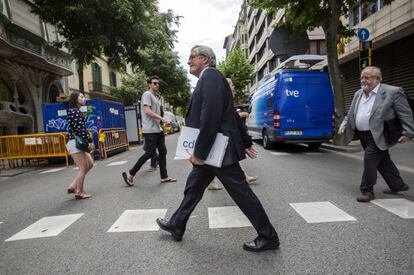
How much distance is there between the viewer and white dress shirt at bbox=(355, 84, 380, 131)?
4.89m

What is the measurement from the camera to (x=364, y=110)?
4992mm

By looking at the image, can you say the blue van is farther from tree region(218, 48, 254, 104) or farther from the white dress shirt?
tree region(218, 48, 254, 104)

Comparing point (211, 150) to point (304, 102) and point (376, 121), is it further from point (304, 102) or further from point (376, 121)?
point (304, 102)

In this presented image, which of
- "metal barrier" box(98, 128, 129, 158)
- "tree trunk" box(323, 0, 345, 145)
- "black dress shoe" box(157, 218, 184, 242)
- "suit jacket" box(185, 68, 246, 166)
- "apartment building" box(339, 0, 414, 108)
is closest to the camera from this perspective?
"suit jacket" box(185, 68, 246, 166)

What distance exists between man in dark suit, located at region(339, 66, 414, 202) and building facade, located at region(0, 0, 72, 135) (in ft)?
44.0

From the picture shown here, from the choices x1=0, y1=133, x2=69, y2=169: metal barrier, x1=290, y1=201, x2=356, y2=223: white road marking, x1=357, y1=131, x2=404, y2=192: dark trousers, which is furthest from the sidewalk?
x1=0, y1=133, x2=69, y2=169: metal barrier

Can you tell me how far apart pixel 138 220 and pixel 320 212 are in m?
2.20

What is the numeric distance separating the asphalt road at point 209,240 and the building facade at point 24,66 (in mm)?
11445

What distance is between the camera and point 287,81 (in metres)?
11.5

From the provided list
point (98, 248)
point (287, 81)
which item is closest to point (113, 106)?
point (287, 81)

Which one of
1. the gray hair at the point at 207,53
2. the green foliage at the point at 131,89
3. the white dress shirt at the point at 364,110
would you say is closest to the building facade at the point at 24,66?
the green foliage at the point at 131,89

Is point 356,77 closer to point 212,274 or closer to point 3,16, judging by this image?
point 3,16

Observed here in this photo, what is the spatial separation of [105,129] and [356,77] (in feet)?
46.0

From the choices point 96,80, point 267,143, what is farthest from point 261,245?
point 96,80
